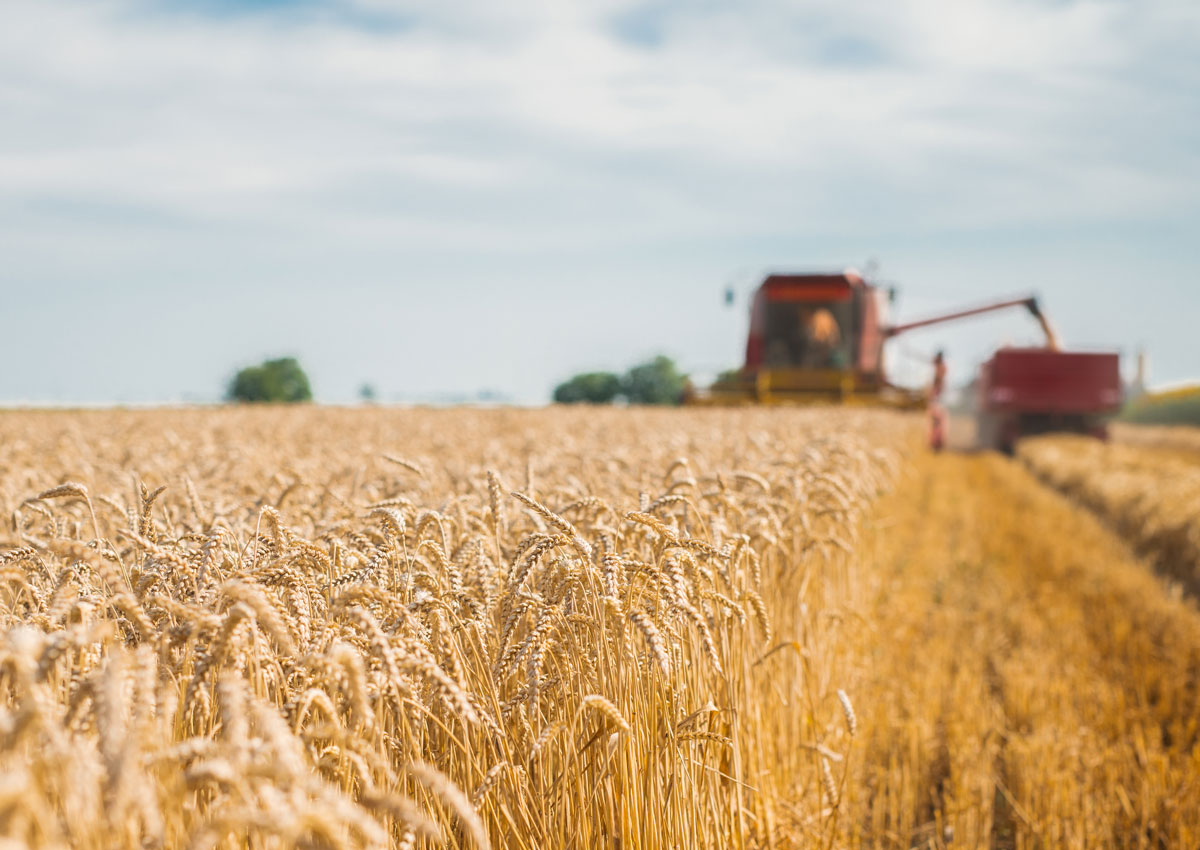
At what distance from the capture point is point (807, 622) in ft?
12.9

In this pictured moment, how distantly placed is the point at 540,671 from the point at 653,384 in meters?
37.0

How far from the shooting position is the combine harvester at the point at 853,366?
1838cm

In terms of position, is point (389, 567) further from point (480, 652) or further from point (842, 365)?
point (842, 365)

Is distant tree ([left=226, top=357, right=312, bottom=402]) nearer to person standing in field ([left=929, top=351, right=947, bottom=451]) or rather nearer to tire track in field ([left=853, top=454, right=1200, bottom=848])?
person standing in field ([left=929, top=351, right=947, bottom=451])

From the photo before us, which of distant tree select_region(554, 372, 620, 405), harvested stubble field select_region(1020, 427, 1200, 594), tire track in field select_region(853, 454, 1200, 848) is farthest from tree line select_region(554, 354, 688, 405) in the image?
tire track in field select_region(853, 454, 1200, 848)

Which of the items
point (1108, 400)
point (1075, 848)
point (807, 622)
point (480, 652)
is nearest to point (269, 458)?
point (807, 622)

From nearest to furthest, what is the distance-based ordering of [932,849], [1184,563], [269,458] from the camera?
1. [932,849]
2. [269,458]
3. [1184,563]

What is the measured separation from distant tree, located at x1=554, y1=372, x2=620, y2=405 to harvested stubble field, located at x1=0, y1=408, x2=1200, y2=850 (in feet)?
111

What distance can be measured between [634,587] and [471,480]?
2.05 metres

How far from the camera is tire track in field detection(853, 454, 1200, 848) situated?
391 centimetres

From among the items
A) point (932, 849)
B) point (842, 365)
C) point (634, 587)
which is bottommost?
point (932, 849)

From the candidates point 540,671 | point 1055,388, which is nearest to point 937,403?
point 1055,388

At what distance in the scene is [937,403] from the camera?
2130 centimetres

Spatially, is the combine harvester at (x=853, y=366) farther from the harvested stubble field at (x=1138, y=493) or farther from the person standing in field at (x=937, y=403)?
the harvested stubble field at (x=1138, y=493)
